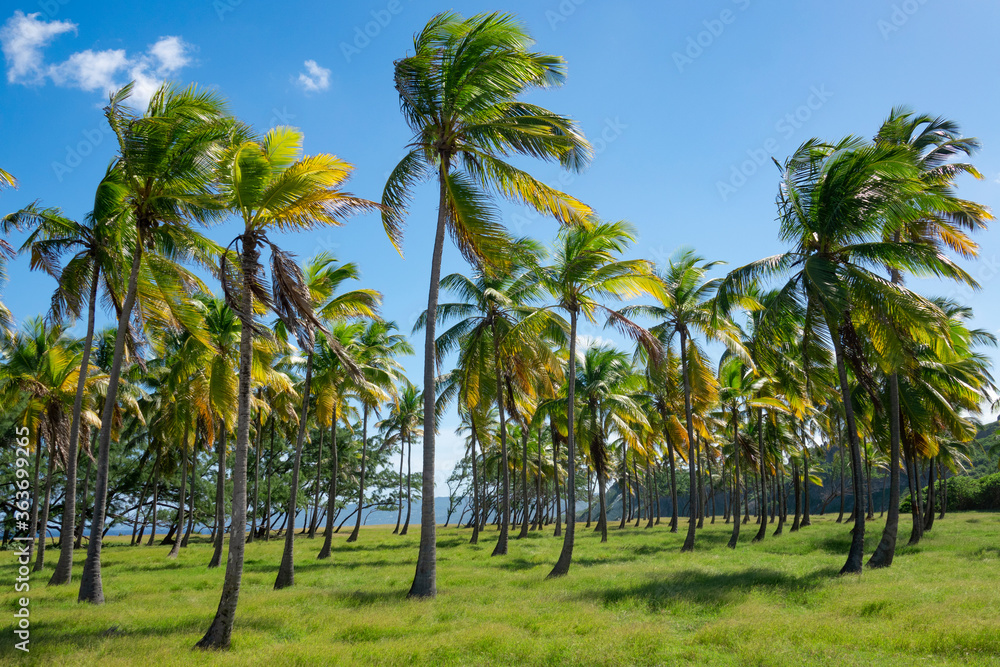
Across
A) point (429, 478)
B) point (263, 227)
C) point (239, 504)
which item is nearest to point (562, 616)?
point (429, 478)

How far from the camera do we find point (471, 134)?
12602mm

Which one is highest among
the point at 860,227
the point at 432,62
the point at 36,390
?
the point at 432,62

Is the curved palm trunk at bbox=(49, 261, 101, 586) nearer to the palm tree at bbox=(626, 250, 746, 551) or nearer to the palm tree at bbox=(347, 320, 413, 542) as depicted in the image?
the palm tree at bbox=(347, 320, 413, 542)

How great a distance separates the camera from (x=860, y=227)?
1390 centimetres

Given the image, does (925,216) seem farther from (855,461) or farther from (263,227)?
(263,227)

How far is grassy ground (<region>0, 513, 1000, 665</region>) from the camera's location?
7.68 meters

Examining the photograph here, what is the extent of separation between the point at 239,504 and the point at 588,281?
11229mm

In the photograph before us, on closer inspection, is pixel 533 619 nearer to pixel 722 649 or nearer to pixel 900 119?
pixel 722 649

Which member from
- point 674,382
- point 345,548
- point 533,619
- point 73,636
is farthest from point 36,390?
point 674,382

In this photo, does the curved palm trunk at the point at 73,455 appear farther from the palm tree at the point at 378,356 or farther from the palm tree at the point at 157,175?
the palm tree at the point at 378,356

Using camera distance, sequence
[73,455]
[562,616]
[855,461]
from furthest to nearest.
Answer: [855,461]
[73,455]
[562,616]

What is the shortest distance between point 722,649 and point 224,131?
1219cm

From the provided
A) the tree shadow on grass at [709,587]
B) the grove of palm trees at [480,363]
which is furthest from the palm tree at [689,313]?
the tree shadow on grass at [709,587]

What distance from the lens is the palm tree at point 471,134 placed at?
38.8 feet
